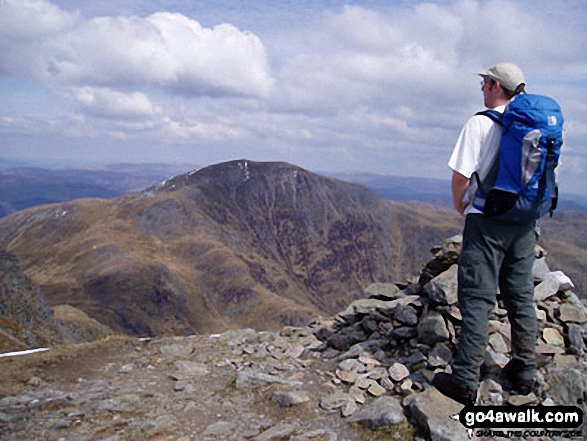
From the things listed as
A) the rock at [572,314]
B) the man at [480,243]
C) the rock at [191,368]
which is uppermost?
the man at [480,243]

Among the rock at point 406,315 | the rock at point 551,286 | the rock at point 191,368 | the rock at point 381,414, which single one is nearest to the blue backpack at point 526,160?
the rock at point 381,414

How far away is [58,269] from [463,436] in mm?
190966

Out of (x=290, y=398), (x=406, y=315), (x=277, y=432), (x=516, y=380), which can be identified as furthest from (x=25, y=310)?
(x=516, y=380)

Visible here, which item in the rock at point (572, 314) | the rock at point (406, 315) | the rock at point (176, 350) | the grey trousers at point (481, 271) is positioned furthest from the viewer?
the rock at point (176, 350)

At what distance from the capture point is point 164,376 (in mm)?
10672

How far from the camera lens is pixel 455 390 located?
7.18 m

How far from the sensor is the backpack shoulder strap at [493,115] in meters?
6.82

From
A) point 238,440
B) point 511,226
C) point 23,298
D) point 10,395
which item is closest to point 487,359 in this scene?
point 511,226

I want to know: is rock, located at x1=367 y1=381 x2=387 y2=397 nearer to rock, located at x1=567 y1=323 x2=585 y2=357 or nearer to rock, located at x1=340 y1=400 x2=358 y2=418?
rock, located at x1=340 y1=400 x2=358 y2=418

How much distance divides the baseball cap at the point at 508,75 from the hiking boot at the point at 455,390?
4626 mm

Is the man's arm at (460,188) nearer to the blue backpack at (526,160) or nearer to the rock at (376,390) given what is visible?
the blue backpack at (526,160)

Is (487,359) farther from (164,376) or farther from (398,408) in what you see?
(164,376)

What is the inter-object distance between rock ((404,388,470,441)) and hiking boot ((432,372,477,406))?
0.08m

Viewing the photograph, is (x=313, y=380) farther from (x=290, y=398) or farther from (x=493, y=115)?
(x=493, y=115)
